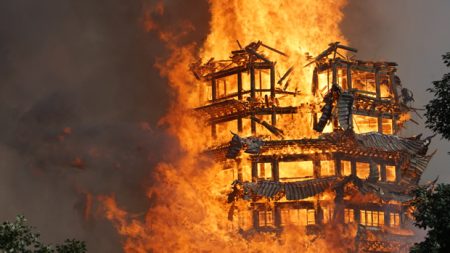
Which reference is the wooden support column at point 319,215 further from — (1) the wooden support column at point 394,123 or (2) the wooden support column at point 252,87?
(1) the wooden support column at point 394,123

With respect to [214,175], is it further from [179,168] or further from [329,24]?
[329,24]

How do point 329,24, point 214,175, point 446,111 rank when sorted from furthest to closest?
point 329,24, point 214,175, point 446,111

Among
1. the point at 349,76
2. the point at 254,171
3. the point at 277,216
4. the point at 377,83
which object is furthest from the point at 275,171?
the point at 377,83

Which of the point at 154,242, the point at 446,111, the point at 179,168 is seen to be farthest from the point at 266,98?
the point at 446,111

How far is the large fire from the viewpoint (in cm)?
9669

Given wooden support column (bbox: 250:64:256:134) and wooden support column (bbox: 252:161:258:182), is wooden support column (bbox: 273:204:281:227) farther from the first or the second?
wooden support column (bbox: 250:64:256:134)

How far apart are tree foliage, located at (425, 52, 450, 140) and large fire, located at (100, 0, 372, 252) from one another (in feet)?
170

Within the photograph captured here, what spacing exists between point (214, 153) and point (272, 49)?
45.4 ft

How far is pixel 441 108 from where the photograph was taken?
44.8 m

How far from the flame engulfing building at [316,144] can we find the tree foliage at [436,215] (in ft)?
166

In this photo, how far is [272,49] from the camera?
339ft

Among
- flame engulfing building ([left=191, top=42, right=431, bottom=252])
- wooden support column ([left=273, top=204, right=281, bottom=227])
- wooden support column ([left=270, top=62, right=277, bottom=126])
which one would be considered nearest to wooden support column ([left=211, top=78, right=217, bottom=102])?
flame engulfing building ([left=191, top=42, right=431, bottom=252])

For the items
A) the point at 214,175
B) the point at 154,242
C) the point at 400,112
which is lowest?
the point at 154,242

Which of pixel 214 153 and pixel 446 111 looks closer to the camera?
pixel 446 111
